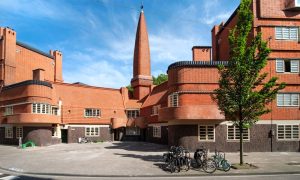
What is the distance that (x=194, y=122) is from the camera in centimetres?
3125

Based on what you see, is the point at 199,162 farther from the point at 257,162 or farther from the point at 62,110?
the point at 62,110

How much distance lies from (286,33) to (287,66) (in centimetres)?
348

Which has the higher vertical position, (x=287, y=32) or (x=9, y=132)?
(x=287, y=32)

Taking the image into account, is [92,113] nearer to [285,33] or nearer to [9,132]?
[9,132]

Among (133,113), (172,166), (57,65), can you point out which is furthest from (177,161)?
(57,65)

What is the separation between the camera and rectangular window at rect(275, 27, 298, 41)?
108ft

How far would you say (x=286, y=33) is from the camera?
32.9m

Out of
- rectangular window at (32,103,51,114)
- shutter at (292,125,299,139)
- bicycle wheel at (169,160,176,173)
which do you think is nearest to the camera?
bicycle wheel at (169,160,176,173)

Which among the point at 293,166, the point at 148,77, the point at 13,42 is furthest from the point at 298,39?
the point at 13,42

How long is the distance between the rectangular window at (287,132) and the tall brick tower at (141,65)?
28.1 metres

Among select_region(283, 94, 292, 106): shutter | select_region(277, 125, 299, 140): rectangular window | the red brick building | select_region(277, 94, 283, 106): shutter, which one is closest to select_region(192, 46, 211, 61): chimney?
the red brick building

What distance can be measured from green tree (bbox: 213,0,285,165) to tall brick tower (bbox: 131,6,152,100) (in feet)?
111

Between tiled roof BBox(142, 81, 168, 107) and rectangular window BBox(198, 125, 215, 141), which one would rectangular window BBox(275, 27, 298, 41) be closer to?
rectangular window BBox(198, 125, 215, 141)

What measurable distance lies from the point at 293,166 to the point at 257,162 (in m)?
2.67
